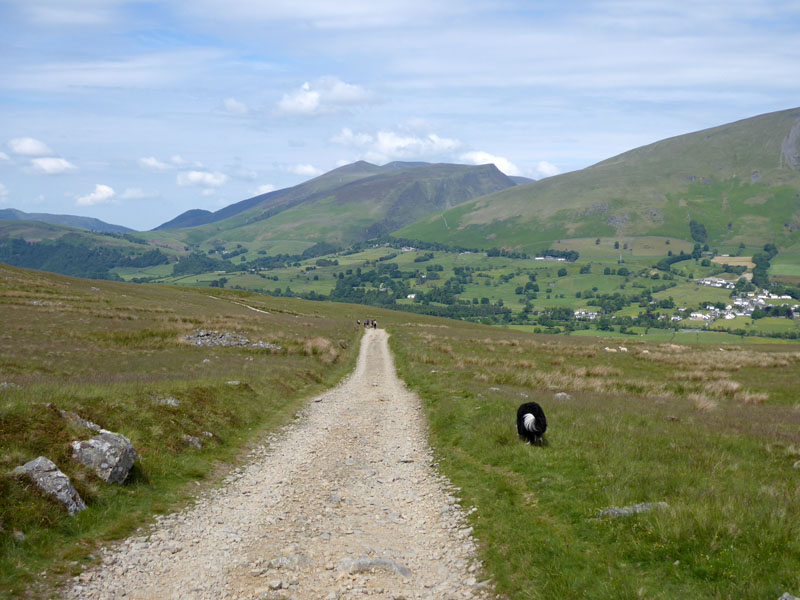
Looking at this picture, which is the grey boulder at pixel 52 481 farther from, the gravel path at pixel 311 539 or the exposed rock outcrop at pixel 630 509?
the exposed rock outcrop at pixel 630 509

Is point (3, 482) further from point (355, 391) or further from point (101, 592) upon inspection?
point (355, 391)

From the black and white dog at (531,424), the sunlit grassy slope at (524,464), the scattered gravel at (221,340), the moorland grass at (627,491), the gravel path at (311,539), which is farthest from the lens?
the scattered gravel at (221,340)

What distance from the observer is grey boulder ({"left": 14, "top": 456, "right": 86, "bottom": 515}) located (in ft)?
33.7

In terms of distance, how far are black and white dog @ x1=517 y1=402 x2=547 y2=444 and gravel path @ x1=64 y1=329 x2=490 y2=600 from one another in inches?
120

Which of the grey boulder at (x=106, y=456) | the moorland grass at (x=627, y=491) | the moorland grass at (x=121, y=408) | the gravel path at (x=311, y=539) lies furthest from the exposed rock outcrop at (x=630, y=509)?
the grey boulder at (x=106, y=456)

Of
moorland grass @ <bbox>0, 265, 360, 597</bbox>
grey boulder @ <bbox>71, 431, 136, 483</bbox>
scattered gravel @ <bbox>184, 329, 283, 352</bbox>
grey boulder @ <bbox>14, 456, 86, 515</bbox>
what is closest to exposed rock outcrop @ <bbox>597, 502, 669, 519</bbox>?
moorland grass @ <bbox>0, 265, 360, 597</bbox>

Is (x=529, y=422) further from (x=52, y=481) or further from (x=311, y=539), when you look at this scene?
(x=52, y=481)

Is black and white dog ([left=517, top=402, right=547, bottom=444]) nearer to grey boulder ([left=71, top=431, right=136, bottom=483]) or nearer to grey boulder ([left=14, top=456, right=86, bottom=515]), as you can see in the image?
grey boulder ([left=71, top=431, right=136, bottom=483])

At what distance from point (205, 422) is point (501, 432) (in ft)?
34.2

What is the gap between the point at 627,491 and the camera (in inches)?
423

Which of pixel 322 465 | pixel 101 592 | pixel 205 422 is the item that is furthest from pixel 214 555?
pixel 205 422

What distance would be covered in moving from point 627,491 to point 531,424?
4687 mm

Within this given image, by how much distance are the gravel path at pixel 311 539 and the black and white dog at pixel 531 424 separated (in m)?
3.04

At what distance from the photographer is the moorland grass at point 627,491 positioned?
25.7 ft
